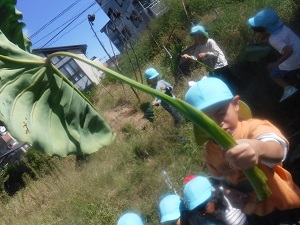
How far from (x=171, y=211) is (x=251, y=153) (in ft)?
4.92

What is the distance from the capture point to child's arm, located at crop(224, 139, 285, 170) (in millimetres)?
1002

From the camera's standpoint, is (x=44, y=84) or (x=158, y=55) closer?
(x=44, y=84)

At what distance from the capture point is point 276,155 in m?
1.22

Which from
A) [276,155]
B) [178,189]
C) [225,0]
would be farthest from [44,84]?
[225,0]

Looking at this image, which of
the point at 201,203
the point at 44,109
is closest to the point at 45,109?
the point at 44,109

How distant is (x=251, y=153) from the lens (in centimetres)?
103

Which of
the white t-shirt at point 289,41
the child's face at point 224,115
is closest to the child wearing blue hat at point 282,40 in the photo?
the white t-shirt at point 289,41

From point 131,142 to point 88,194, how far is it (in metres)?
1.07

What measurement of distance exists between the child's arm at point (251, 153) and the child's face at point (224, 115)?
18cm

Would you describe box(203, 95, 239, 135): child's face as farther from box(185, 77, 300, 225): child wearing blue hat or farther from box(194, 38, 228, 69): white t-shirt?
box(194, 38, 228, 69): white t-shirt

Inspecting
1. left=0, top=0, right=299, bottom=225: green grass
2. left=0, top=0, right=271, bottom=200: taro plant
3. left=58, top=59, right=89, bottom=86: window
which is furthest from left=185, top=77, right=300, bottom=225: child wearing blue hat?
left=58, top=59, right=89, bottom=86: window

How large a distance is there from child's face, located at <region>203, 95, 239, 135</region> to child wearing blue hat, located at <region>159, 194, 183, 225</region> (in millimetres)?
1138

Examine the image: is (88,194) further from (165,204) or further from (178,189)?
(165,204)

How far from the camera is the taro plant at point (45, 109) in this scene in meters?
1.15
